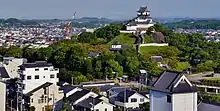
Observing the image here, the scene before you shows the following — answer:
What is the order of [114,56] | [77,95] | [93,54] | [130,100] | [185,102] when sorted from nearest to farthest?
[185,102]
[77,95]
[130,100]
[114,56]
[93,54]

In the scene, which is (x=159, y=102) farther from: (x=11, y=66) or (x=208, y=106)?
(x=11, y=66)

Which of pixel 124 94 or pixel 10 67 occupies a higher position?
pixel 10 67

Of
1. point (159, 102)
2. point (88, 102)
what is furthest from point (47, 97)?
point (159, 102)

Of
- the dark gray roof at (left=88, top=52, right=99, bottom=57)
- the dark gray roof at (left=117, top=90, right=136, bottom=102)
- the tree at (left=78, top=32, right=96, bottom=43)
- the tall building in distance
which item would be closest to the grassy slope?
the tall building in distance

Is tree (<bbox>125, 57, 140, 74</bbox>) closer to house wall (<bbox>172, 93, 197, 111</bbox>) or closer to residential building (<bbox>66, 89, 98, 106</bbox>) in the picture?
residential building (<bbox>66, 89, 98, 106</bbox>)

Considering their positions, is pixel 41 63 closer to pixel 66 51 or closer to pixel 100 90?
pixel 100 90

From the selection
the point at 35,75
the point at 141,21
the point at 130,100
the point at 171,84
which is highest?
the point at 141,21

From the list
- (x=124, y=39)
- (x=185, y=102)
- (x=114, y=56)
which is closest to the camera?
(x=185, y=102)
